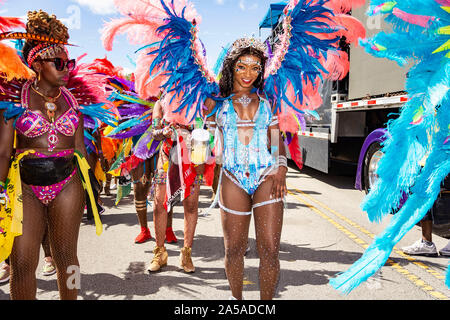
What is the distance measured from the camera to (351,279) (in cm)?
216

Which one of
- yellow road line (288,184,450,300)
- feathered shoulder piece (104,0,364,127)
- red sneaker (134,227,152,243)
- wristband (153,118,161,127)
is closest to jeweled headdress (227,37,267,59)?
feathered shoulder piece (104,0,364,127)

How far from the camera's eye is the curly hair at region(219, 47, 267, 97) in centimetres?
266

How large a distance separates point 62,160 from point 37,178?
194mm

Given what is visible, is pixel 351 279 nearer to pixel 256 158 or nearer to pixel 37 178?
pixel 256 158

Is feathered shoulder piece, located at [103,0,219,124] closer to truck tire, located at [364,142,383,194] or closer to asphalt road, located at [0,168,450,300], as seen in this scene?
asphalt road, located at [0,168,450,300]

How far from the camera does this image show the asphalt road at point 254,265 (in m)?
3.26

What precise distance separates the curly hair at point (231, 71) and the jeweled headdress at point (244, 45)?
1 cm

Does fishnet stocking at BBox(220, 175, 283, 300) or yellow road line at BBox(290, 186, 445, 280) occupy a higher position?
fishnet stocking at BBox(220, 175, 283, 300)

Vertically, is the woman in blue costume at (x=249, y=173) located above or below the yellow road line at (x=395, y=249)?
above

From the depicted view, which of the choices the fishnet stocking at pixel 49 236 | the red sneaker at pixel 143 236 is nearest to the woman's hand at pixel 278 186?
the fishnet stocking at pixel 49 236

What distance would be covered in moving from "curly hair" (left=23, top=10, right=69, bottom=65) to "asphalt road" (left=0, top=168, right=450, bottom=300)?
2142mm

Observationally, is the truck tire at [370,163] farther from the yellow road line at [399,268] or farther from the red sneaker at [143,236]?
the red sneaker at [143,236]

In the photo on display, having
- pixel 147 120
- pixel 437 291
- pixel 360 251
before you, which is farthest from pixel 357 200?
pixel 147 120

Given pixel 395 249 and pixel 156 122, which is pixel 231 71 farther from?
pixel 395 249
